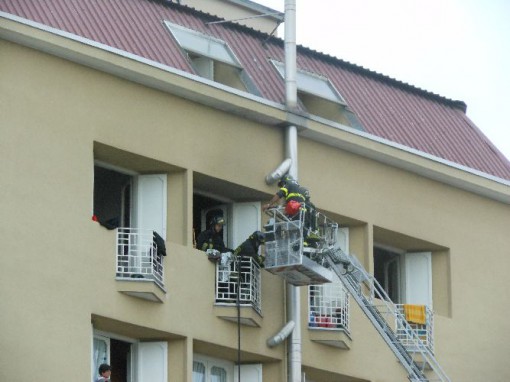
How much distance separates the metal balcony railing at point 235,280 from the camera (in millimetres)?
48031

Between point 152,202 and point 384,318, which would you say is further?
point 384,318

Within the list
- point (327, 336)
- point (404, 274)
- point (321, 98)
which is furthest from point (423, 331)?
point (321, 98)

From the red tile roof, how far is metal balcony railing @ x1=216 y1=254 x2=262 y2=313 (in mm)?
3726

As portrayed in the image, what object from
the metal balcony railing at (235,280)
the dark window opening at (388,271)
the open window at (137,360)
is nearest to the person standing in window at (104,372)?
the open window at (137,360)

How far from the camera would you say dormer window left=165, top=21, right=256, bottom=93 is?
49.6 meters

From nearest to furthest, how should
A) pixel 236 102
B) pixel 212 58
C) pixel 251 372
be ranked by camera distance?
1. pixel 236 102
2. pixel 251 372
3. pixel 212 58

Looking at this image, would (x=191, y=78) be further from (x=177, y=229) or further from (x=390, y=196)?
(x=390, y=196)

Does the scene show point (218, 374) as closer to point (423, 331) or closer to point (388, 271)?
point (423, 331)

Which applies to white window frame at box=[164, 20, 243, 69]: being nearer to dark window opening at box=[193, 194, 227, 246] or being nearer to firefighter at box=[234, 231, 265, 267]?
dark window opening at box=[193, 194, 227, 246]

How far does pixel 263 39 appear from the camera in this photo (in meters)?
52.4

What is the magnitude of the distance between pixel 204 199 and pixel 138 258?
12.4 feet

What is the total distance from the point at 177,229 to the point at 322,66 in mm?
6997

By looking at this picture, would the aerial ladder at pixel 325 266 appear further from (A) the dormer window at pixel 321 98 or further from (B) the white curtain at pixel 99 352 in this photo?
(B) the white curtain at pixel 99 352

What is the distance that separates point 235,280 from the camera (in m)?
48.2
